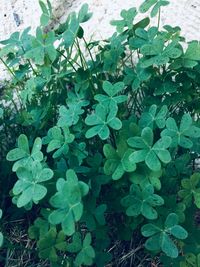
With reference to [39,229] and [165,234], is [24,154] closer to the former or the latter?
[39,229]

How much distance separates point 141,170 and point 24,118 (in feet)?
1.86

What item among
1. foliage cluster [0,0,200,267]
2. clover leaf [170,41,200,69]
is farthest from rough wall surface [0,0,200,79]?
clover leaf [170,41,200,69]

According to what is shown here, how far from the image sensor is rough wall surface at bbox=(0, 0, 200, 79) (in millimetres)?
2484

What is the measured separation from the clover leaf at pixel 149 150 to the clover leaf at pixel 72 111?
9.4 inches

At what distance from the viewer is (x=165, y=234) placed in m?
1.59

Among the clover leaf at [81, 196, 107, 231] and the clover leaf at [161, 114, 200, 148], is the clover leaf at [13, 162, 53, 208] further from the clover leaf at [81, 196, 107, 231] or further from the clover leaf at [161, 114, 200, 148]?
the clover leaf at [161, 114, 200, 148]

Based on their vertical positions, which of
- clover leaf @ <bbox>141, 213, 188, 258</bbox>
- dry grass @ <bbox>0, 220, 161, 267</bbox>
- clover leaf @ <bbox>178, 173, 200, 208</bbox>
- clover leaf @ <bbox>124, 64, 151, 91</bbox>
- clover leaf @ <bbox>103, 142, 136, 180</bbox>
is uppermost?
clover leaf @ <bbox>124, 64, 151, 91</bbox>

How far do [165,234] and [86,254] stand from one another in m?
0.23

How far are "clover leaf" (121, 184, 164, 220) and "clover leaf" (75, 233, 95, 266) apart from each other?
14cm

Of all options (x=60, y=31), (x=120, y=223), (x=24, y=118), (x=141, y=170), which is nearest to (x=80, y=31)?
A: (x=60, y=31)

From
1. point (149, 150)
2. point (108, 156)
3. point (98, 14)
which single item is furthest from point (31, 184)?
point (98, 14)

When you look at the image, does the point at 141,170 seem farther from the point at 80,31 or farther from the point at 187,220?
the point at 80,31

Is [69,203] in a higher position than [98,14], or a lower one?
higher

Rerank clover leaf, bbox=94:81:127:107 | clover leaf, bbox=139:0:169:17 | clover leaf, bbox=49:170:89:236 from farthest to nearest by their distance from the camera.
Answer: clover leaf, bbox=139:0:169:17
clover leaf, bbox=94:81:127:107
clover leaf, bbox=49:170:89:236
